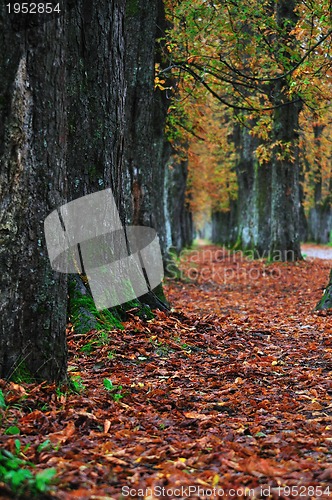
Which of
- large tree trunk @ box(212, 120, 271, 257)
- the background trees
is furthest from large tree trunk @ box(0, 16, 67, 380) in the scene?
large tree trunk @ box(212, 120, 271, 257)

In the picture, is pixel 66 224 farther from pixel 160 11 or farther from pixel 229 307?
pixel 160 11

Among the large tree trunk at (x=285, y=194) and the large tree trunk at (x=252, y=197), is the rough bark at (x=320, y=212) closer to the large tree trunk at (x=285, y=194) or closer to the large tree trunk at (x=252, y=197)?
the large tree trunk at (x=252, y=197)

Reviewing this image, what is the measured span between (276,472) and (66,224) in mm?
2499

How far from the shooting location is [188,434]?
3.79m

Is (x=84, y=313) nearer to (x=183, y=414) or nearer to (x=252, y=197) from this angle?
(x=183, y=414)

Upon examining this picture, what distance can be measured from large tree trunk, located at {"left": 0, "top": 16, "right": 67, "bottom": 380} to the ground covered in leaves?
1.26 ft

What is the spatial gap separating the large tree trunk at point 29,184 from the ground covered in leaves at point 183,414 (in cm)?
38

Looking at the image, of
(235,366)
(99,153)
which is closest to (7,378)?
(235,366)

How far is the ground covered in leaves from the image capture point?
299cm

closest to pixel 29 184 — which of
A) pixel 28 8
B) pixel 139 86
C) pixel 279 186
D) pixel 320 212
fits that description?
pixel 28 8

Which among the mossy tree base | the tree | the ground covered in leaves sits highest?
the tree

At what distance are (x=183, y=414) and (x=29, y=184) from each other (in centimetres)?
218

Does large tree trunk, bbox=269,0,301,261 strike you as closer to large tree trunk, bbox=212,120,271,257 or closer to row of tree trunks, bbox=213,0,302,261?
row of tree trunks, bbox=213,0,302,261

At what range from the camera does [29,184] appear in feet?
12.8
